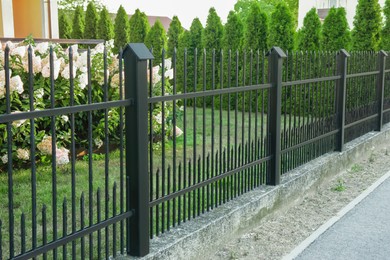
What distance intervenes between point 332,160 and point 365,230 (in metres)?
2.06

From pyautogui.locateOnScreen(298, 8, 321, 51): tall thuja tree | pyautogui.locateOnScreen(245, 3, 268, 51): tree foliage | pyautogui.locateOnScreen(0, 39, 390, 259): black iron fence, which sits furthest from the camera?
pyautogui.locateOnScreen(245, 3, 268, 51): tree foliage

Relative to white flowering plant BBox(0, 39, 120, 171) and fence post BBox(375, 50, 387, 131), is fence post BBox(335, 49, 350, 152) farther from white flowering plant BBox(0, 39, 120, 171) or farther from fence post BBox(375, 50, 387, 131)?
white flowering plant BBox(0, 39, 120, 171)

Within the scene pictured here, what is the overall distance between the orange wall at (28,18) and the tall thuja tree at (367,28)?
956cm

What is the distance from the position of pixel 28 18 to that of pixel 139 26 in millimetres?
3985

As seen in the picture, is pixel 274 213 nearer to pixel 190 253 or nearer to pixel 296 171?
pixel 296 171

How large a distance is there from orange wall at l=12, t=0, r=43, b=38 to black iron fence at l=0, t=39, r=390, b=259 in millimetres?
8933

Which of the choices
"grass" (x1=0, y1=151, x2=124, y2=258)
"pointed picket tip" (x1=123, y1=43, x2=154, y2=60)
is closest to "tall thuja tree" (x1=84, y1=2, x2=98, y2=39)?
"grass" (x1=0, y1=151, x2=124, y2=258)

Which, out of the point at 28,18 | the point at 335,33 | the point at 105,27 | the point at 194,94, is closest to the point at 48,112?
the point at 194,94

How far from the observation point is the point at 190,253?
412 centimetres

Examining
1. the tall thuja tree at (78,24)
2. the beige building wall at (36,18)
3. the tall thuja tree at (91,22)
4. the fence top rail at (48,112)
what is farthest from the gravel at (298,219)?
the tall thuja tree at (78,24)

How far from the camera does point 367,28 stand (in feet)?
50.7

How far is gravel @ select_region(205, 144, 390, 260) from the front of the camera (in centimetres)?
464

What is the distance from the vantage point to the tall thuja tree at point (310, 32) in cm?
1502

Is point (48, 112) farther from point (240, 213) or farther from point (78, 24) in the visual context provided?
point (78, 24)
